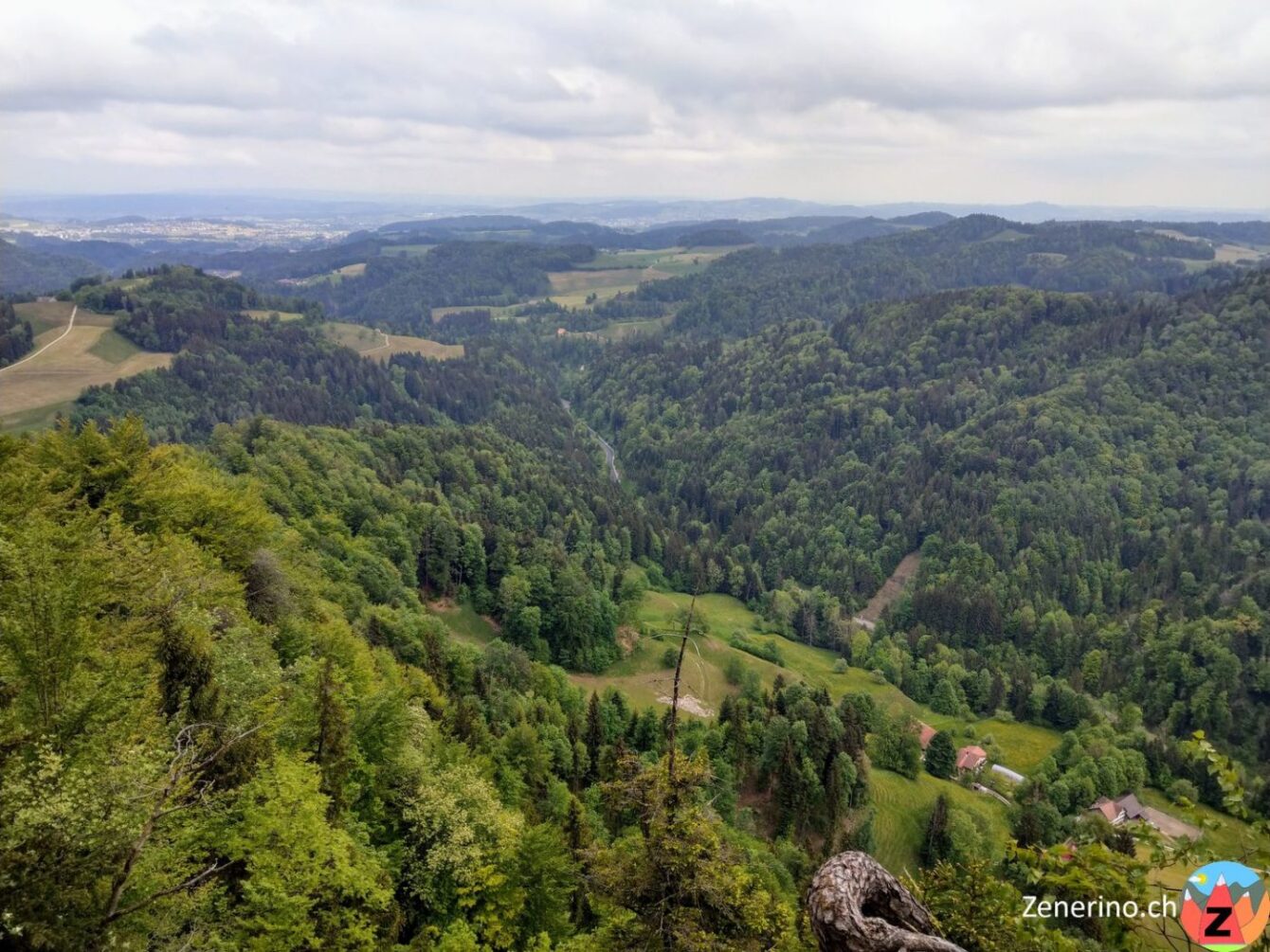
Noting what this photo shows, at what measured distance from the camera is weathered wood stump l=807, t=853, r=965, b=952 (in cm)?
816

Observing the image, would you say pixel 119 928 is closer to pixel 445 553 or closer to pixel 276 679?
pixel 276 679

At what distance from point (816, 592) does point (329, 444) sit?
107 meters

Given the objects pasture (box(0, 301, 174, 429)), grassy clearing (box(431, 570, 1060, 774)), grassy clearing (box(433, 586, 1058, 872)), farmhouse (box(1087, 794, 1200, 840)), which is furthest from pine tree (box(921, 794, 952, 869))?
pasture (box(0, 301, 174, 429))

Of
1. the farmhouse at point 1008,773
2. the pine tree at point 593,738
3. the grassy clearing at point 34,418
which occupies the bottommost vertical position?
the farmhouse at point 1008,773

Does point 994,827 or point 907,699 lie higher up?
point 994,827

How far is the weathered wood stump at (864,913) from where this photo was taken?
816 cm

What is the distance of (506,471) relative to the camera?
142 meters

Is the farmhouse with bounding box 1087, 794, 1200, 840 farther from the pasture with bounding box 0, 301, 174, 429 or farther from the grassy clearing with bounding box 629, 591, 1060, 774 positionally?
the pasture with bounding box 0, 301, 174, 429

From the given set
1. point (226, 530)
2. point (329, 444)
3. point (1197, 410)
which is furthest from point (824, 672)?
point (1197, 410)

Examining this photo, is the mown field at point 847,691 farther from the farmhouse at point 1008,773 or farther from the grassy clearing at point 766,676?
the farmhouse at point 1008,773

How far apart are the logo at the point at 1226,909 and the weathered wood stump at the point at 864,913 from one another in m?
3.36

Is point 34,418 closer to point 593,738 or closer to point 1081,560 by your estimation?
point 593,738

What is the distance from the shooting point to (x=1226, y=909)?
29.8 feet

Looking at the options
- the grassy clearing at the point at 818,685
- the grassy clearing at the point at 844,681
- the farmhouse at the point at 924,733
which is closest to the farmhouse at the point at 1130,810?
the grassy clearing at the point at 818,685
